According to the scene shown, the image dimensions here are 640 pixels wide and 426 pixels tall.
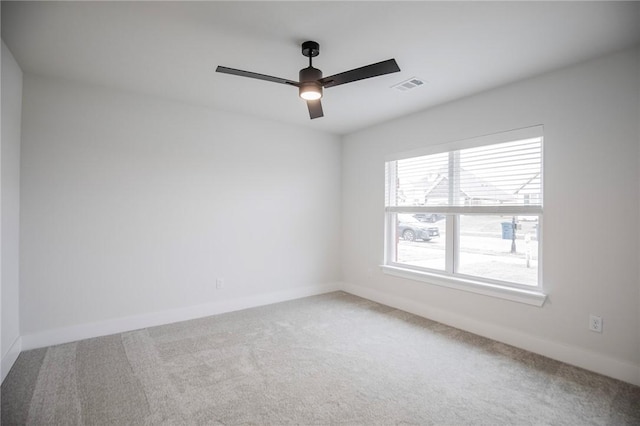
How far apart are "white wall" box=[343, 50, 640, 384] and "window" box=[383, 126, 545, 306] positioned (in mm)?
134

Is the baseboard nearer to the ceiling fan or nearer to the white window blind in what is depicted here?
the white window blind

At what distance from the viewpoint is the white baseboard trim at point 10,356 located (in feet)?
7.97

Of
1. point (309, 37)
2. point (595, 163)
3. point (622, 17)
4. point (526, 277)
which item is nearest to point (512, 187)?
point (595, 163)

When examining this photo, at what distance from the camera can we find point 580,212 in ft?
8.96

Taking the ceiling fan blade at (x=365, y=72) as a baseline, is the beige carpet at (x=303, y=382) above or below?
below

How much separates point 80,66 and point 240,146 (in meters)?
1.80

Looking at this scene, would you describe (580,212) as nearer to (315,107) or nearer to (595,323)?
(595,323)

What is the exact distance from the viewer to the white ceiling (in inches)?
80.4

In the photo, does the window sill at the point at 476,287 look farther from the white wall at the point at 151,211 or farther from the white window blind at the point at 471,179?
the white wall at the point at 151,211

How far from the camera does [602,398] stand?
7.38 feet

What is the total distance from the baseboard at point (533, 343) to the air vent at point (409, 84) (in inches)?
98.2

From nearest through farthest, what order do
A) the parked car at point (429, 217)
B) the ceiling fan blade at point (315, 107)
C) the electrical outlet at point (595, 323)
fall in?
the electrical outlet at point (595, 323), the ceiling fan blade at point (315, 107), the parked car at point (429, 217)

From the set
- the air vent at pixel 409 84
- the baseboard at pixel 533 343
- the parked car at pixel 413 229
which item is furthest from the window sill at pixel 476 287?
the air vent at pixel 409 84

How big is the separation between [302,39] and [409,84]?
4.19 ft
